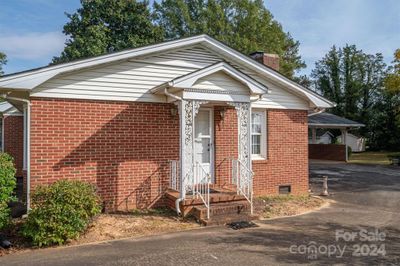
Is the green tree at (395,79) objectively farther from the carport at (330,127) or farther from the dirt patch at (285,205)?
the dirt patch at (285,205)

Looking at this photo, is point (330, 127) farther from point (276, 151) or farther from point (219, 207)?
point (219, 207)

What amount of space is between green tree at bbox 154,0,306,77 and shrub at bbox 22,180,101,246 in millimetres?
33235

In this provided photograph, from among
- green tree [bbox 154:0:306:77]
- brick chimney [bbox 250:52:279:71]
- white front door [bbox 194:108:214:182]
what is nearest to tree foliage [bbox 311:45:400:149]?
green tree [bbox 154:0:306:77]

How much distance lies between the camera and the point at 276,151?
11.5 m

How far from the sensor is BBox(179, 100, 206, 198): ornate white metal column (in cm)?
847

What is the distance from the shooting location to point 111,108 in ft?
29.7

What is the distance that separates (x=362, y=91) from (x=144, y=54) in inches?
1833

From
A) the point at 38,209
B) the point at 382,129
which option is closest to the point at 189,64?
the point at 38,209

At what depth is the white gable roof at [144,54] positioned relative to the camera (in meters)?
7.85

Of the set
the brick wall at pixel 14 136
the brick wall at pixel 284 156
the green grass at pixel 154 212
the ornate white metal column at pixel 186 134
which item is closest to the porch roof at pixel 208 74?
the ornate white metal column at pixel 186 134

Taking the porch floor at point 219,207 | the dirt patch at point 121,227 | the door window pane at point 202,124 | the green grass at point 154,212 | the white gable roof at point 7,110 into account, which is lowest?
the dirt patch at point 121,227

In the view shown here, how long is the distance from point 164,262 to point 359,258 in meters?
3.26

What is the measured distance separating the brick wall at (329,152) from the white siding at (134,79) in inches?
850

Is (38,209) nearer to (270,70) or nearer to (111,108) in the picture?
(111,108)
